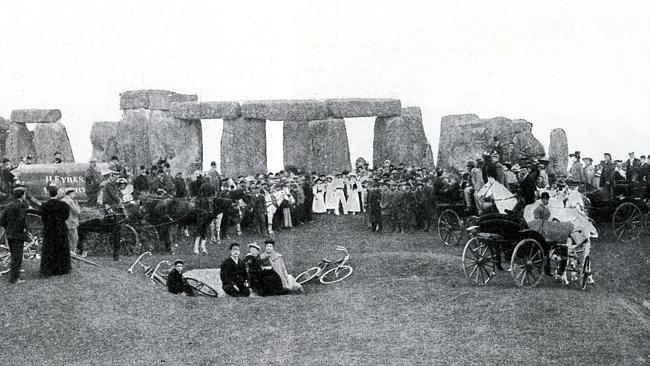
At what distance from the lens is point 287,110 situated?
97.6ft

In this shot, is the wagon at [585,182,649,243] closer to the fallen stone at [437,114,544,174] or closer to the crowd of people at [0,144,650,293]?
the crowd of people at [0,144,650,293]

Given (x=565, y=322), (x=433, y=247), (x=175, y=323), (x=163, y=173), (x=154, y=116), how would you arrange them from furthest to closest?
(x=154, y=116), (x=163, y=173), (x=433, y=247), (x=175, y=323), (x=565, y=322)

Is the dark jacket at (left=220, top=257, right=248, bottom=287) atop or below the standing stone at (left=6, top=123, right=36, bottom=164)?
below

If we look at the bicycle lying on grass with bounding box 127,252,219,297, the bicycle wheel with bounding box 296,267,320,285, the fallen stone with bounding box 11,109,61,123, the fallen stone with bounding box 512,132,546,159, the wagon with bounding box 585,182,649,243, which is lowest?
the bicycle wheel with bounding box 296,267,320,285

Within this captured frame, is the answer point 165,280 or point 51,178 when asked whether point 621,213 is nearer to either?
point 165,280

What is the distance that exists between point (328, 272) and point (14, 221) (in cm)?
567

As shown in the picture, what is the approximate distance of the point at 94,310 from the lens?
1233cm

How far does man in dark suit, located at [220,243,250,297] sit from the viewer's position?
1469cm

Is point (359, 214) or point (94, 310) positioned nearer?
point (94, 310)

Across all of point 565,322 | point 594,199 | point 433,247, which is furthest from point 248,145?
point 565,322

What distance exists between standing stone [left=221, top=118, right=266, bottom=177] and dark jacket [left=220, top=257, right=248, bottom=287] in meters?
15.6

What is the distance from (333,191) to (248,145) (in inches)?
209

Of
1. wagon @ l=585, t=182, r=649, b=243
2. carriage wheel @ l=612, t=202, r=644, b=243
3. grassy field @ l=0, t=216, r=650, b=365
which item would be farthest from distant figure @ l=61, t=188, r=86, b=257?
carriage wheel @ l=612, t=202, r=644, b=243

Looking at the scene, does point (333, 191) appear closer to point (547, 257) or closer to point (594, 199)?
point (594, 199)
